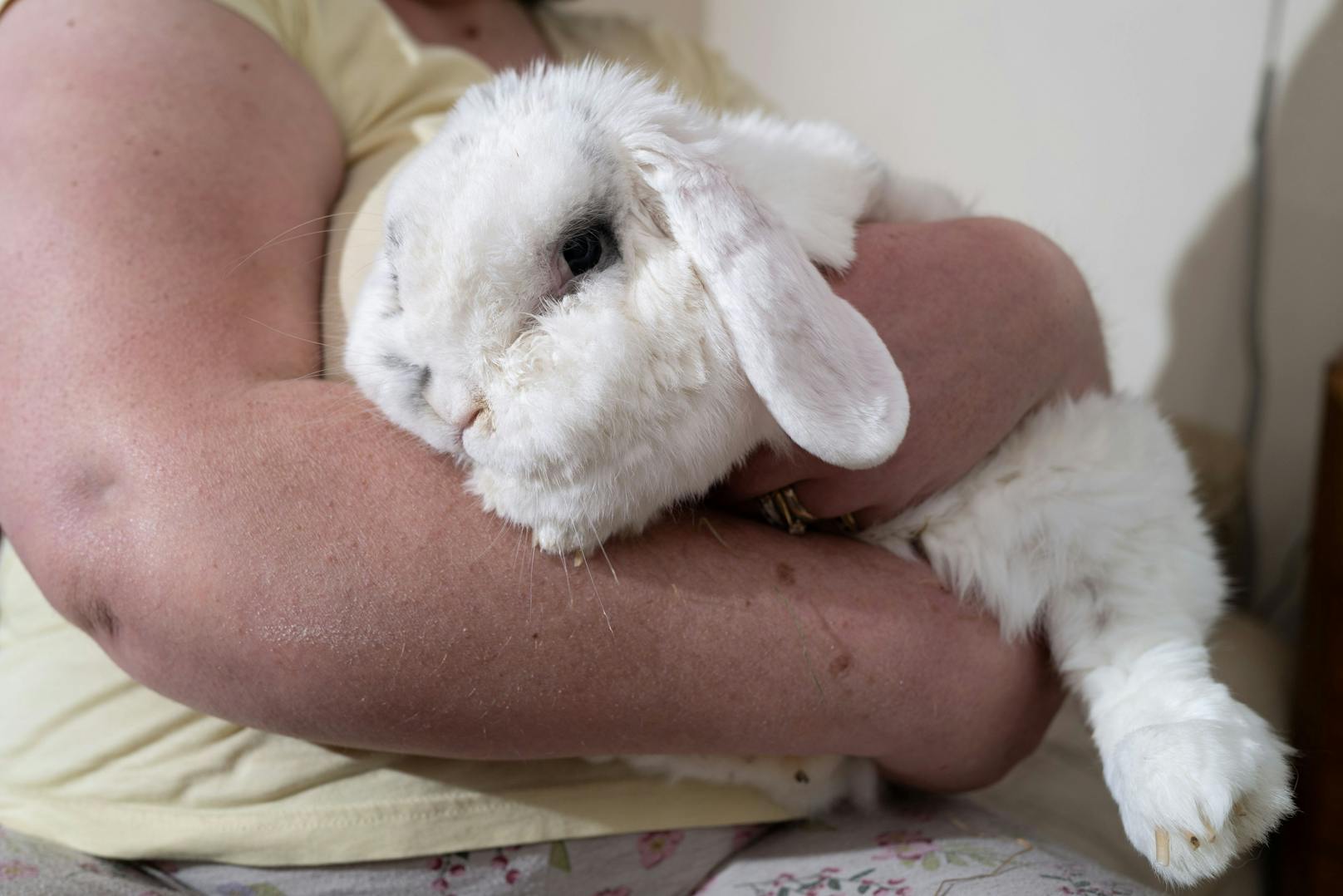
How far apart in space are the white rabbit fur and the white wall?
2.91ft

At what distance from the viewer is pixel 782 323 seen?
0.52 meters

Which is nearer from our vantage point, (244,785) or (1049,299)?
(244,785)

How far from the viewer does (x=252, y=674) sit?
1.91ft

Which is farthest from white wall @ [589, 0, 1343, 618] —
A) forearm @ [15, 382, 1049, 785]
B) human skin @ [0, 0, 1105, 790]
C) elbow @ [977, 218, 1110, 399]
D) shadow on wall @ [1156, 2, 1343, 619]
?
forearm @ [15, 382, 1049, 785]

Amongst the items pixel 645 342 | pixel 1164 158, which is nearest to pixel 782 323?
pixel 645 342

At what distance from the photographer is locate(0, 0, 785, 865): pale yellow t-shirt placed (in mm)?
686

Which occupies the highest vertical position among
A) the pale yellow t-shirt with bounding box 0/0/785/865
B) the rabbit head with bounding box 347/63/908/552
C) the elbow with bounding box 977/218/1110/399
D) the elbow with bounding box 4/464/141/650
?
the elbow with bounding box 977/218/1110/399

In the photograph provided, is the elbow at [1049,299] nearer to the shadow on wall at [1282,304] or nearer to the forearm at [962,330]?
the forearm at [962,330]

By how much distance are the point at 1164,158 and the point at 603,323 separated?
1.44m

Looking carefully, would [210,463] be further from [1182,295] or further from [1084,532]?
[1182,295]

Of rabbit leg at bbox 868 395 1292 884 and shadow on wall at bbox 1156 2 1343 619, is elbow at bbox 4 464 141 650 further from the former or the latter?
shadow on wall at bbox 1156 2 1343 619

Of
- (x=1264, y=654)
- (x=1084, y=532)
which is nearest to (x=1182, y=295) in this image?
(x=1264, y=654)

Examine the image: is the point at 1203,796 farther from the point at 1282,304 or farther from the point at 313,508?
the point at 1282,304

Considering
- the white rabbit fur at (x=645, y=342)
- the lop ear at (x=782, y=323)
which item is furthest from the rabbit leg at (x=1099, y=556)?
the lop ear at (x=782, y=323)
